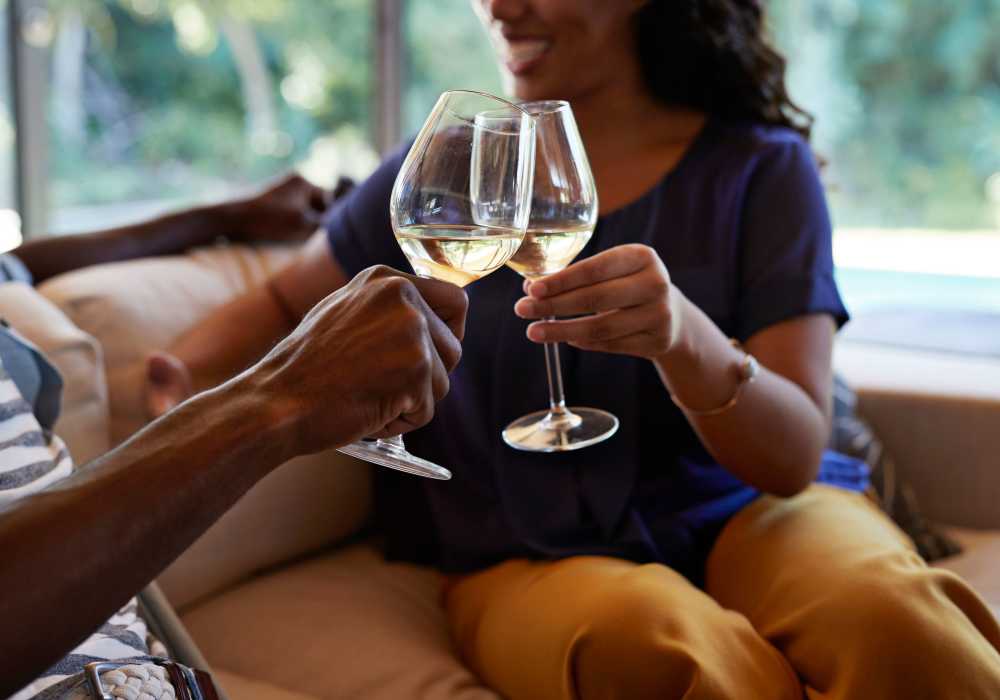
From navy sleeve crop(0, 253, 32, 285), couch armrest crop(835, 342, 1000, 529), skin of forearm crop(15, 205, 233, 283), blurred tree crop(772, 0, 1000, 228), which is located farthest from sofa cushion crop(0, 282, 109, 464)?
blurred tree crop(772, 0, 1000, 228)

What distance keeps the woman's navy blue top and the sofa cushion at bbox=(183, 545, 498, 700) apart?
116 millimetres

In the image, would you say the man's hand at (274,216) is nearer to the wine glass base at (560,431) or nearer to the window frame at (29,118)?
the wine glass base at (560,431)

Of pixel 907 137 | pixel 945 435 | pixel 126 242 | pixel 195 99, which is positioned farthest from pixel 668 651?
pixel 195 99

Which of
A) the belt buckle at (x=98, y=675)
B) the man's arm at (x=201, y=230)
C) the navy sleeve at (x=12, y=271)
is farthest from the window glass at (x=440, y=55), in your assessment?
the belt buckle at (x=98, y=675)

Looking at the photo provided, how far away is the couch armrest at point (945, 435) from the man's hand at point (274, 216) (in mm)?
1028

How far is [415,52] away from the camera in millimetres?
3684

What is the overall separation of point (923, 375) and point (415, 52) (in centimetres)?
233

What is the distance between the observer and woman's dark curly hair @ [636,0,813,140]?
1570mm

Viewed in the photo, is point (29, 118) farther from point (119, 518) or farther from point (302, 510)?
point (119, 518)

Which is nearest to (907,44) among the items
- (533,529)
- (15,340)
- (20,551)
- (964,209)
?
(964,209)

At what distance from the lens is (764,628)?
3.86ft

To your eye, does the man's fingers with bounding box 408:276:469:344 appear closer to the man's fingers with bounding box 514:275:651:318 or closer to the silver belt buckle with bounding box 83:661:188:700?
the man's fingers with bounding box 514:275:651:318

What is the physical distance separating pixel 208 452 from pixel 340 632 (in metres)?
0.76

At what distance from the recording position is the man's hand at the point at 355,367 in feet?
2.43
